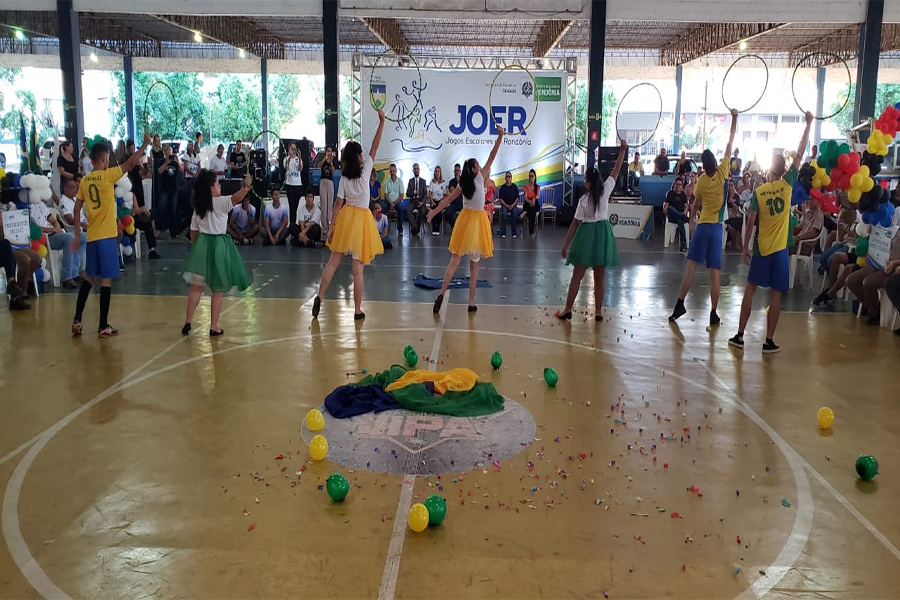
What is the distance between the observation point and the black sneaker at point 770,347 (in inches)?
277

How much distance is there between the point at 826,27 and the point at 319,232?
16.9 metres

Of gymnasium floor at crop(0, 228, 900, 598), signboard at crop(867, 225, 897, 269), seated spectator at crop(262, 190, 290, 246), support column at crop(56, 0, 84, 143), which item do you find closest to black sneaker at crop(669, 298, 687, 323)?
gymnasium floor at crop(0, 228, 900, 598)

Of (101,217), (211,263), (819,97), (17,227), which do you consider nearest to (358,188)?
(211,263)

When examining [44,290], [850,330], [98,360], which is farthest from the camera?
[44,290]

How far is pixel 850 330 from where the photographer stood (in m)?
7.98

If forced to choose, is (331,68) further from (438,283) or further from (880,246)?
(880,246)

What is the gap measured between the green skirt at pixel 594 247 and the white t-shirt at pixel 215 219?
138 inches

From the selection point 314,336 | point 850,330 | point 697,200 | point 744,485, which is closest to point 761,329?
point 850,330

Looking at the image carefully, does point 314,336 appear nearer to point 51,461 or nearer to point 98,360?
point 98,360

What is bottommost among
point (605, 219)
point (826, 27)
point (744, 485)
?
point (744, 485)

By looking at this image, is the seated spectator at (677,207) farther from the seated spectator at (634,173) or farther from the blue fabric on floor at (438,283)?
the blue fabric on floor at (438,283)

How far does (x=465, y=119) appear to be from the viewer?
1895cm

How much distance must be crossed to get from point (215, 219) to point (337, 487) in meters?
3.92

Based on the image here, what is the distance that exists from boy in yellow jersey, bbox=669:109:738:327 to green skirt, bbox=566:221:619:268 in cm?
91
